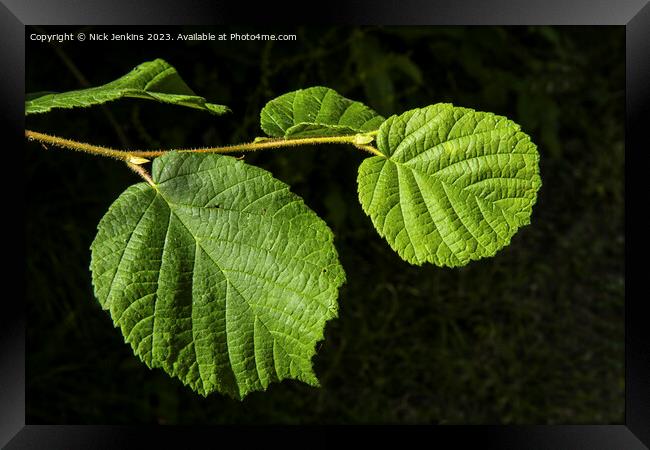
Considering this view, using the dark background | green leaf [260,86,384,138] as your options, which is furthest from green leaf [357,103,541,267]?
the dark background

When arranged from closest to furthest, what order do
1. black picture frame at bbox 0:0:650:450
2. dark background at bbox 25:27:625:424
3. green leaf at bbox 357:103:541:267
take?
green leaf at bbox 357:103:541:267
black picture frame at bbox 0:0:650:450
dark background at bbox 25:27:625:424

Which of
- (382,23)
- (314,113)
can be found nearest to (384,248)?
(382,23)

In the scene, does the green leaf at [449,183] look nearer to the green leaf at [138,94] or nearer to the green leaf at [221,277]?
the green leaf at [221,277]

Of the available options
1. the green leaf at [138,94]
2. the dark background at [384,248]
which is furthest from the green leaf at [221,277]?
the dark background at [384,248]

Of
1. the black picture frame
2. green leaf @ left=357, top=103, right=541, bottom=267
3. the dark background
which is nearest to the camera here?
green leaf @ left=357, top=103, right=541, bottom=267

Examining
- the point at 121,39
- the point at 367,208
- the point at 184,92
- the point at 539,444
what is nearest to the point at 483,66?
the point at 121,39

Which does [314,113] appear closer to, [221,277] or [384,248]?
[221,277]

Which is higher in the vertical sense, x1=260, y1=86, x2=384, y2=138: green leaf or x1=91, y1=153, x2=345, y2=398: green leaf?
x1=260, y1=86, x2=384, y2=138: green leaf

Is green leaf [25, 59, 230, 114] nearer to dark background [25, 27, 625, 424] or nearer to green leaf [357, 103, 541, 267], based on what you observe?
green leaf [357, 103, 541, 267]
